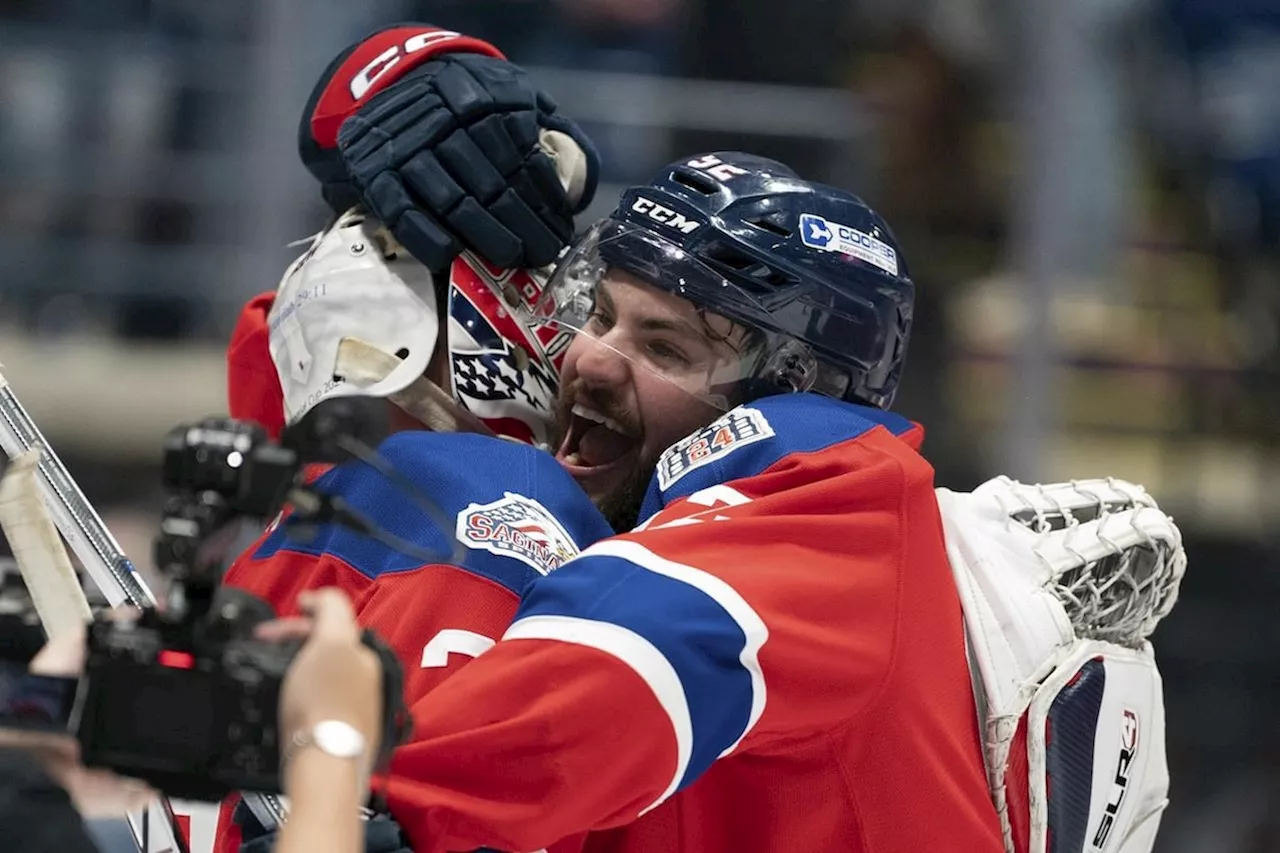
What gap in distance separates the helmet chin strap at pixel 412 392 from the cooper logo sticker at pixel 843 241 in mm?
504

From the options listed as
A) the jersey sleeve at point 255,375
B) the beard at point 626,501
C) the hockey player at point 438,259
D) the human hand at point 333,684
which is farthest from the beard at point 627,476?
the human hand at point 333,684

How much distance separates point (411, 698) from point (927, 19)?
458 centimetres

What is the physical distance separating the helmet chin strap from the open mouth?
0.41 ft

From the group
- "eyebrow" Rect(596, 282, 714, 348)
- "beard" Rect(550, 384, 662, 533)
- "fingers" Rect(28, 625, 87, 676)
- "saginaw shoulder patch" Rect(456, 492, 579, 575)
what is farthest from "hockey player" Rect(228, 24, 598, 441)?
"fingers" Rect(28, 625, 87, 676)

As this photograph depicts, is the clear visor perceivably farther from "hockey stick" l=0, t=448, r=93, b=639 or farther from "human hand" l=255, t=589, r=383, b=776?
"human hand" l=255, t=589, r=383, b=776

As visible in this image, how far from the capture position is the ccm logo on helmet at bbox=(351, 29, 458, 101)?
267cm

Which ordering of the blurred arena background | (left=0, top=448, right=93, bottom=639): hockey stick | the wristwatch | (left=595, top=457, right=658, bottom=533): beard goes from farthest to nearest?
the blurred arena background
(left=595, top=457, right=658, bottom=533): beard
(left=0, top=448, right=93, bottom=639): hockey stick
the wristwatch

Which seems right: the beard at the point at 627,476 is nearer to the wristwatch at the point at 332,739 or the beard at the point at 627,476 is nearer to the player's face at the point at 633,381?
the player's face at the point at 633,381

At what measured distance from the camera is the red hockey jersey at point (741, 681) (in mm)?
1708

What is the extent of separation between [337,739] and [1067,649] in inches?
42.9

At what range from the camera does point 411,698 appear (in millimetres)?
2002

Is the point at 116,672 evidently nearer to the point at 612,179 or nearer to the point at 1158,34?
the point at 612,179

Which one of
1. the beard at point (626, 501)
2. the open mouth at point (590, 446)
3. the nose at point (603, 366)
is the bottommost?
the beard at point (626, 501)

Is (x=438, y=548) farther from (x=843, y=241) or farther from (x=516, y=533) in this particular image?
(x=843, y=241)
